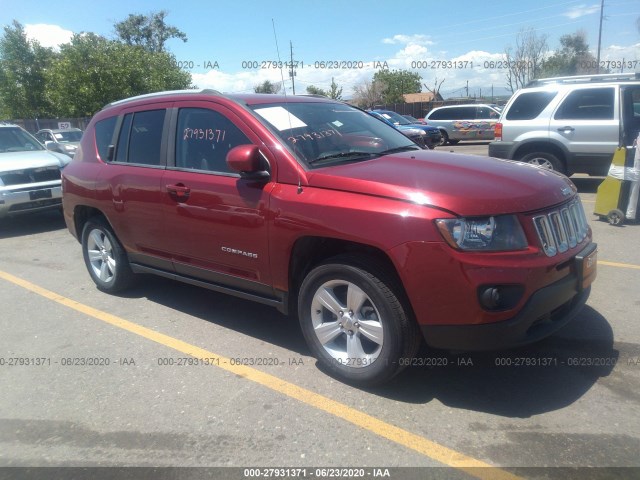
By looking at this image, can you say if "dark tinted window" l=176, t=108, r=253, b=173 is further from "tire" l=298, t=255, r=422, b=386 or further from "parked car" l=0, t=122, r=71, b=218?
"parked car" l=0, t=122, r=71, b=218

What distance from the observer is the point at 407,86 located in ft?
204

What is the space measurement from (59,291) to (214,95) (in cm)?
306

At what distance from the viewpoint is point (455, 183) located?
3098 mm

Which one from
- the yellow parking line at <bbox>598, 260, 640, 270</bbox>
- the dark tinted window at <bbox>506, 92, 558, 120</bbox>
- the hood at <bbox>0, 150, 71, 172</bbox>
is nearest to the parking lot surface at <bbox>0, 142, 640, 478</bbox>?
the yellow parking line at <bbox>598, 260, 640, 270</bbox>

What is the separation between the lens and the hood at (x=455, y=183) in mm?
2918

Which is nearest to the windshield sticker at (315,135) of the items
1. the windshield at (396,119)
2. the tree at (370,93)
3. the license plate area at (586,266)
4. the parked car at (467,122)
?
the license plate area at (586,266)

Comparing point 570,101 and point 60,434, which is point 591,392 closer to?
point 60,434

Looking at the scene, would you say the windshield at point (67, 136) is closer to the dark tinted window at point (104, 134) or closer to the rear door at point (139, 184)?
the dark tinted window at point (104, 134)

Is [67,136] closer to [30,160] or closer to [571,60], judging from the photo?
[30,160]

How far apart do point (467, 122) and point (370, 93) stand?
115ft

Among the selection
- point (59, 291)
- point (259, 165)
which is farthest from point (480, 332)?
→ point (59, 291)

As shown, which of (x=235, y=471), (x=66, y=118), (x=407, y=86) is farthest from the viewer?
(x=407, y=86)

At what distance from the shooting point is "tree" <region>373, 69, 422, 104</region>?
5816 cm

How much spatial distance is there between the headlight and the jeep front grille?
0.17 metres
